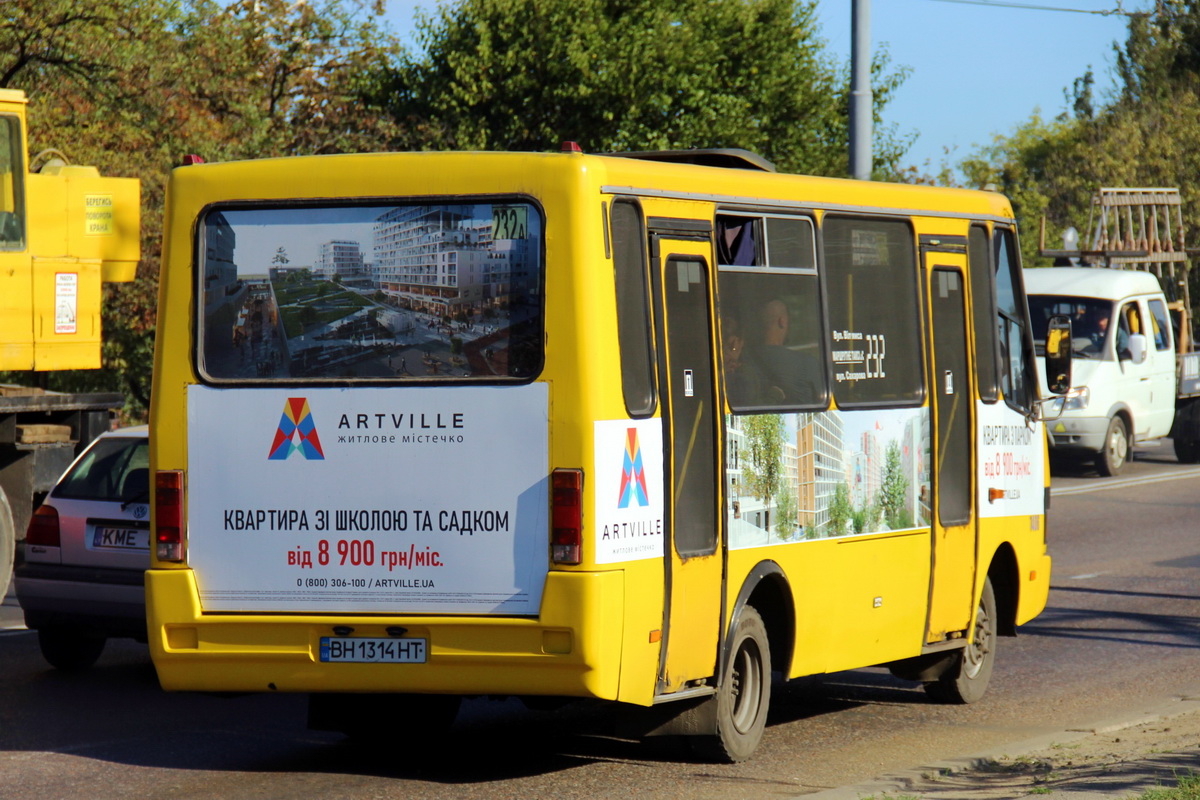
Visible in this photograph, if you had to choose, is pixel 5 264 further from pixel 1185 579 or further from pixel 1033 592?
pixel 1185 579

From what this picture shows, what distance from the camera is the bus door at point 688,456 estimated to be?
7.40 m

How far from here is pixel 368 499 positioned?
7258 millimetres

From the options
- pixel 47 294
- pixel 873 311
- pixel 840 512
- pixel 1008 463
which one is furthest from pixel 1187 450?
pixel 840 512

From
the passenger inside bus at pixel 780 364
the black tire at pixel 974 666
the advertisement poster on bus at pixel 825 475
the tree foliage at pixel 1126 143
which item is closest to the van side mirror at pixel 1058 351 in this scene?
the black tire at pixel 974 666

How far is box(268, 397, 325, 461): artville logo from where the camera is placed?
24.0 feet

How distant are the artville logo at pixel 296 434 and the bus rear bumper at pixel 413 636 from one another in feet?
2.17

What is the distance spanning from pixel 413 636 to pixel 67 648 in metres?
4.35

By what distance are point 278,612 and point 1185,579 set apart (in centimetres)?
1030

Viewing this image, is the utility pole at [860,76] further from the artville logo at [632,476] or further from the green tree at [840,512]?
the artville logo at [632,476]

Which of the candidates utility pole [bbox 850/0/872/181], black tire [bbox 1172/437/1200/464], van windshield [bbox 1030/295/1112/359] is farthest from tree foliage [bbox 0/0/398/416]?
black tire [bbox 1172/437/1200/464]

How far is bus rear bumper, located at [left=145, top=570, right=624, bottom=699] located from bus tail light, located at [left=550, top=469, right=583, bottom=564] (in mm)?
86

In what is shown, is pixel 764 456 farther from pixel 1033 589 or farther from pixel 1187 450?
pixel 1187 450

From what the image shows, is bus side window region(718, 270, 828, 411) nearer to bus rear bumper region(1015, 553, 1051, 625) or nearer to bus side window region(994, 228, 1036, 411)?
bus side window region(994, 228, 1036, 411)

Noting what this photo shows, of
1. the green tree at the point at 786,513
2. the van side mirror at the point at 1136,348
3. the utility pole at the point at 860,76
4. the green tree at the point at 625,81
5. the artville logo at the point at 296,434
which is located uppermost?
the green tree at the point at 625,81
